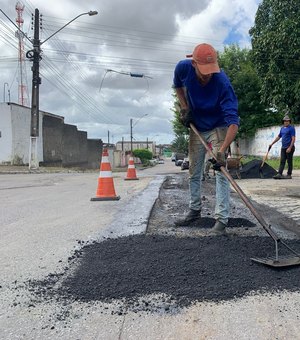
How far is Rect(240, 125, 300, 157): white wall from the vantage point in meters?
22.9

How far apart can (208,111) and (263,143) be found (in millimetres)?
22811

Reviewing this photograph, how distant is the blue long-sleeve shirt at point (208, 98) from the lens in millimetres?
3904

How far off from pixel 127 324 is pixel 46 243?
6.25 feet

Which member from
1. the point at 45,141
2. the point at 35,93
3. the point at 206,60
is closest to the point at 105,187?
the point at 206,60

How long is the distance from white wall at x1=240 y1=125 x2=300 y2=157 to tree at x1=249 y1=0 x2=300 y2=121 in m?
1.60

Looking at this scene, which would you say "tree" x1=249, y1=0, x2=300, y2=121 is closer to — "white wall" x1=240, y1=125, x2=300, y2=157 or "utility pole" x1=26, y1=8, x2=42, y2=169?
"white wall" x1=240, y1=125, x2=300, y2=157

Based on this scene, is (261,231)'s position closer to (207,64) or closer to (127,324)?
(207,64)

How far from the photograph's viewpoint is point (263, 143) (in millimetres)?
25922

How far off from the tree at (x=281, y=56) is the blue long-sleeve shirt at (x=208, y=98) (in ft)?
60.3

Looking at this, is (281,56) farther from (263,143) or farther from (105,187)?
(105,187)

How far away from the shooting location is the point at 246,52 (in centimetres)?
3297

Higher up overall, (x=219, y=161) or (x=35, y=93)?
(x=35, y=93)

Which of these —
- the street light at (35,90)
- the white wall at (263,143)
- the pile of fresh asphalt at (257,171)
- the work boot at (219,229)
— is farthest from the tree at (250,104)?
the work boot at (219,229)

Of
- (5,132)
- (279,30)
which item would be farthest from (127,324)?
(5,132)
